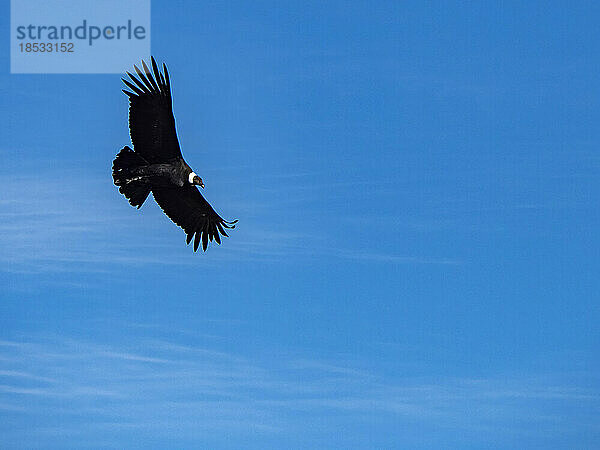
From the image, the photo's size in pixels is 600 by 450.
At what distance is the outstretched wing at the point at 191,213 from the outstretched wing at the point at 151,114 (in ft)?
9.25

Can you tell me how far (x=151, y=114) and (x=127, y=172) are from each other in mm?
1852

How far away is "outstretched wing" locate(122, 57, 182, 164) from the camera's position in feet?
93.4

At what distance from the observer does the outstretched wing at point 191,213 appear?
31656 mm

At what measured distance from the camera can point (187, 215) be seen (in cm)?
3234

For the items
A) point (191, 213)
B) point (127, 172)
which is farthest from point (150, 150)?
point (191, 213)

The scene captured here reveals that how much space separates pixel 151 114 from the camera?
1124 inches

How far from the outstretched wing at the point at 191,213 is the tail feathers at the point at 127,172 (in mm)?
1731

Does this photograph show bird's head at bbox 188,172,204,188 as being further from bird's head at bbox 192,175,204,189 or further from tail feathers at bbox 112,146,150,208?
tail feathers at bbox 112,146,150,208

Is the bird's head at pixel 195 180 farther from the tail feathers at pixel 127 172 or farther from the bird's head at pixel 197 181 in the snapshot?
the tail feathers at pixel 127 172

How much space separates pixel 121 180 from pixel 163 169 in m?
1.24

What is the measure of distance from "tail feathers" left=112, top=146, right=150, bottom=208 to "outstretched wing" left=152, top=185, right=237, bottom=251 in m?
1.73

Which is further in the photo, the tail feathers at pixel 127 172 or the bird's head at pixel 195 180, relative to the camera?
the bird's head at pixel 195 180

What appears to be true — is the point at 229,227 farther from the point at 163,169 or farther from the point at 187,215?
the point at 163,169

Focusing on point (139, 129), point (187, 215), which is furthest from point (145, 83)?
point (187, 215)
